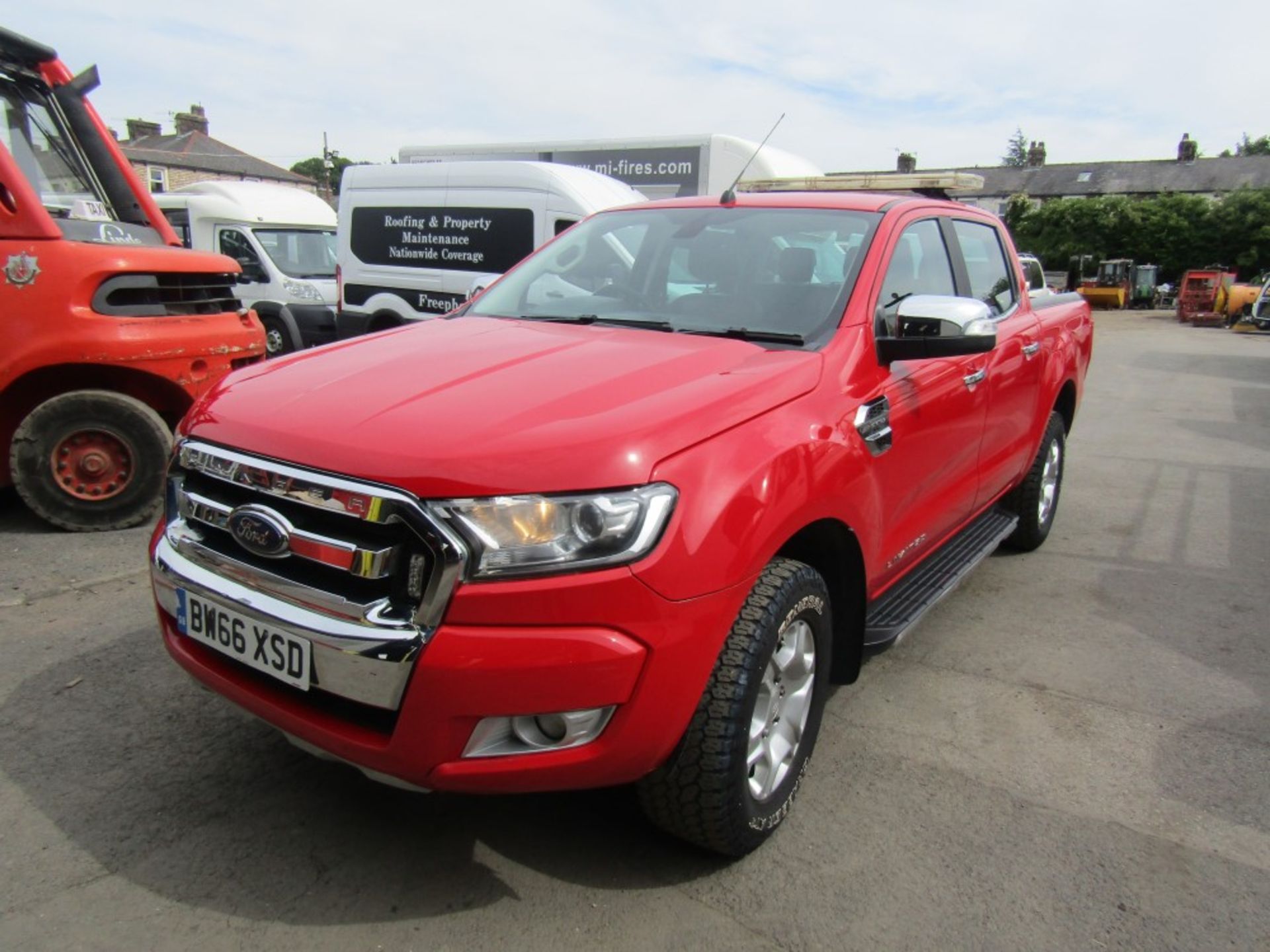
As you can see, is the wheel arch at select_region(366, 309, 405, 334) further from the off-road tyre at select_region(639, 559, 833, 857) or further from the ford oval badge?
the off-road tyre at select_region(639, 559, 833, 857)

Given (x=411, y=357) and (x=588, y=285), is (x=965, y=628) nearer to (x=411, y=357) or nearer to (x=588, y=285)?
(x=588, y=285)

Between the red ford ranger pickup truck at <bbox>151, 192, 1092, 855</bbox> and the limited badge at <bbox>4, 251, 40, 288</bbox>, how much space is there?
2.61m

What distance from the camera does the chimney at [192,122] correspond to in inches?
1961

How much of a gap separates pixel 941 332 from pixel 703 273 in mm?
853

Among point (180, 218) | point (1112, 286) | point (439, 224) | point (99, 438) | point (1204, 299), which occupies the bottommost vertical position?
point (99, 438)

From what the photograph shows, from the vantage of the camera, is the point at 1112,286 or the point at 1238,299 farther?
the point at 1112,286

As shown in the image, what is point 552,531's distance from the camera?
6.34 feet

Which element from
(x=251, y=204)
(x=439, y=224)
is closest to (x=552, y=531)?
(x=439, y=224)

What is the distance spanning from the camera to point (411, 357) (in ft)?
8.77

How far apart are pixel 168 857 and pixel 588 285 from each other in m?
2.25

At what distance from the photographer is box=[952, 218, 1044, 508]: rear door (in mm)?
3861

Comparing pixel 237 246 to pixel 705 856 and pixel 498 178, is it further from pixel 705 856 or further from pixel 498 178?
pixel 705 856

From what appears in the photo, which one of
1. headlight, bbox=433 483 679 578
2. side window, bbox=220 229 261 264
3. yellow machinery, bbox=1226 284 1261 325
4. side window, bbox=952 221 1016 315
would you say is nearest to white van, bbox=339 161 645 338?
side window, bbox=220 229 261 264

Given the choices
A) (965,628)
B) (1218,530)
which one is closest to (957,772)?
(965,628)
